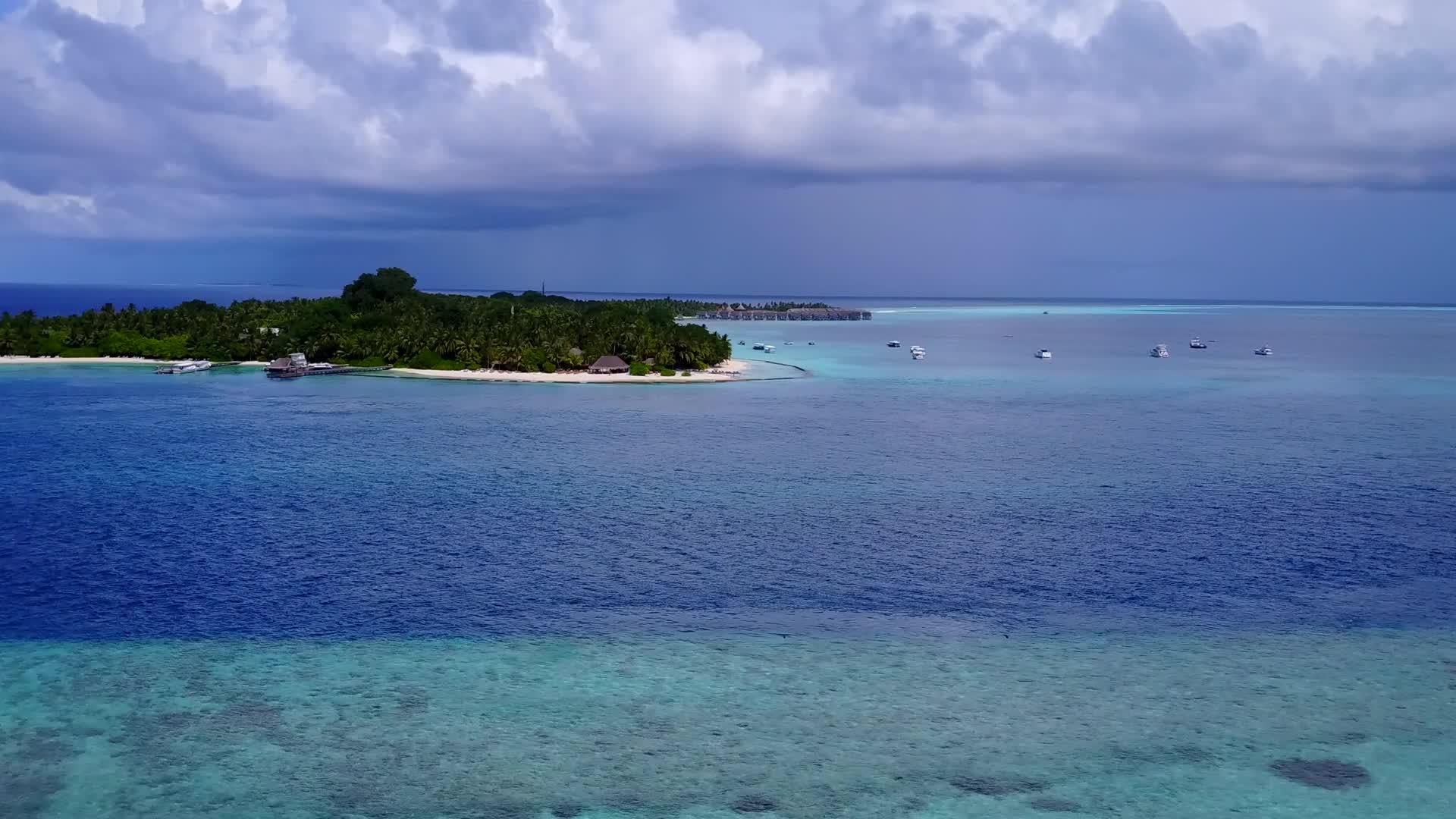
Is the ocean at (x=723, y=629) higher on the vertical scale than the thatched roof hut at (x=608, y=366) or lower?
lower

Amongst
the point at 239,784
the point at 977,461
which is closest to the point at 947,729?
the point at 239,784

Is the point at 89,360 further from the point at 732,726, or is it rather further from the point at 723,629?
the point at 732,726

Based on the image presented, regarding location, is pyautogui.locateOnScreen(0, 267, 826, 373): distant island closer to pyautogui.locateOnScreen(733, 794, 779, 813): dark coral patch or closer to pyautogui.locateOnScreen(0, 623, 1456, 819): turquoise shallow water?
pyautogui.locateOnScreen(0, 623, 1456, 819): turquoise shallow water

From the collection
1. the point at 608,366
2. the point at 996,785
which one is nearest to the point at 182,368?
the point at 608,366

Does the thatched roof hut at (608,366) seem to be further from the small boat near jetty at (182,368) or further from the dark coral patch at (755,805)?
the dark coral patch at (755,805)

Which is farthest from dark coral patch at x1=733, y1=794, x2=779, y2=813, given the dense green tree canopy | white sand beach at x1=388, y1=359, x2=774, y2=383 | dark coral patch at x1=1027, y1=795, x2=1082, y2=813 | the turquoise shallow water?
the dense green tree canopy

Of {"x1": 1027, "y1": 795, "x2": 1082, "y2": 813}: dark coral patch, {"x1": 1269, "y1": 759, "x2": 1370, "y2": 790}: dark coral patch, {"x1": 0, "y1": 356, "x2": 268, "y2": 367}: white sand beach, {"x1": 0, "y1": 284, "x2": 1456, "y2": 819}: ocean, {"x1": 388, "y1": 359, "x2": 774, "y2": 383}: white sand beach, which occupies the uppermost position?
{"x1": 0, "y1": 356, "x2": 268, "y2": 367}: white sand beach

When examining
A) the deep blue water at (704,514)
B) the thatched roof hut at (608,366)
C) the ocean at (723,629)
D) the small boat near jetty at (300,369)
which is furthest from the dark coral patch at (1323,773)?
the small boat near jetty at (300,369)
